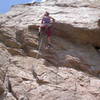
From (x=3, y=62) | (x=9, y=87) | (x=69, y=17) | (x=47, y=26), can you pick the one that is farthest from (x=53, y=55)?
(x=9, y=87)

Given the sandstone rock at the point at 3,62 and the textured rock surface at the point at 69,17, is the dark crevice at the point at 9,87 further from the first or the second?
the textured rock surface at the point at 69,17

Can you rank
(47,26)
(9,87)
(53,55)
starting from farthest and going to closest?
(47,26) → (53,55) → (9,87)

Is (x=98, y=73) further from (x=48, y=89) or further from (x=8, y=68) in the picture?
(x=8, y=68)

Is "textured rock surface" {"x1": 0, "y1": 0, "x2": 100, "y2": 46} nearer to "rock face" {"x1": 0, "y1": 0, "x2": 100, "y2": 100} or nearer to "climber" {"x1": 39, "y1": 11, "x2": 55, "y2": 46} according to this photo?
"rock face" {"x1": 0, "y1": 0, "x2": 100, "y2": 100}

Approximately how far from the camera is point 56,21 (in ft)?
75.4

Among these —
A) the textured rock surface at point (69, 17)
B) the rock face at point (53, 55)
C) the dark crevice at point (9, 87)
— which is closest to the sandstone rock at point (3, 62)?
the rock face at point (53, 55)

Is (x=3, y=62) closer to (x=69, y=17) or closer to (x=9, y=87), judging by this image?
(x=9, y=87)

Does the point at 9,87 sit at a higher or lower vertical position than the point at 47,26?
lower

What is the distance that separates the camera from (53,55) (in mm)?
21609

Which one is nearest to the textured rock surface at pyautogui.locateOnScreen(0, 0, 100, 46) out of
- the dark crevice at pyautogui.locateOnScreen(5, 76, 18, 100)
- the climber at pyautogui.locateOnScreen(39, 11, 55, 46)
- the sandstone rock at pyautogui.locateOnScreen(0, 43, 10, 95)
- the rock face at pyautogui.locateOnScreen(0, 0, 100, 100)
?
the rock face at pyautogui.locateOnScreen(0, 0, 100, 100)

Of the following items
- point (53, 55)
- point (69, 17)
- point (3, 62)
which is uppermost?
point (69, 17)

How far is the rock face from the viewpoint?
18547 millimetres

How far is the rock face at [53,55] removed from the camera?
18547mm

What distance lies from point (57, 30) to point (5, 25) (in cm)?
394
